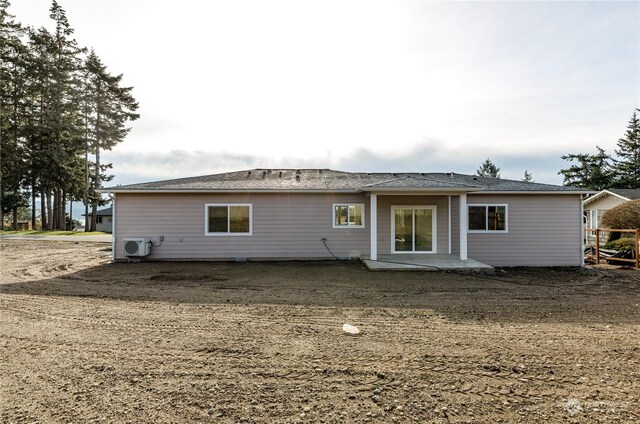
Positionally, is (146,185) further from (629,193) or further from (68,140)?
(629,193)

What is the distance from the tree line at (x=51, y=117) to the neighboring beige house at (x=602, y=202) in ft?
133

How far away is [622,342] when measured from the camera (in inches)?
165

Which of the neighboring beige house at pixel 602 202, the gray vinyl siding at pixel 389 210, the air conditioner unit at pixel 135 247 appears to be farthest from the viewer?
the neighboring beige house at pixel 602 202

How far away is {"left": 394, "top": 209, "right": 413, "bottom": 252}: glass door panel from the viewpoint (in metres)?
12.0

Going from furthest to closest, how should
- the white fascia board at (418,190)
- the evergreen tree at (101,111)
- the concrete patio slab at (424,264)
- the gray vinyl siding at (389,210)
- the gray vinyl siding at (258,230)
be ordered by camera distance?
the evergreen tree at (101,111) → the gray vinyl siding at (389,210) → the gray vinyl siding at (258,230) → the white fascia board at (418,190) → the concrete patio slab at (424,264)

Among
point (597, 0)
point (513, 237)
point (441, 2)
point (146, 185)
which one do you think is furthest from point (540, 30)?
point (146, 185)

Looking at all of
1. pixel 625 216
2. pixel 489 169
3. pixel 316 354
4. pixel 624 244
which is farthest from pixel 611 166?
pixel 316 354

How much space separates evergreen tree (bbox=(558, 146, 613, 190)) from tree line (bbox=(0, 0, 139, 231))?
156 feet

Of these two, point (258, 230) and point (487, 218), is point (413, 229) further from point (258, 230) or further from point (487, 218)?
point (258, 230)

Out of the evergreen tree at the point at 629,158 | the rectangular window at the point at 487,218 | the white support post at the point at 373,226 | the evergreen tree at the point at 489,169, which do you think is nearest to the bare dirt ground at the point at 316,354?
the white support post at the point at 373,226

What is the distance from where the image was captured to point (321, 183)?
1262 centimetres

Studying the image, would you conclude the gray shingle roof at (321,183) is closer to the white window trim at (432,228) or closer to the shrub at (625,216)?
the white window trim at (432,228)

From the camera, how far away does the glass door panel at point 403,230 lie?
1203 centimetres

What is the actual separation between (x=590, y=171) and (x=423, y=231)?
1355 inches
